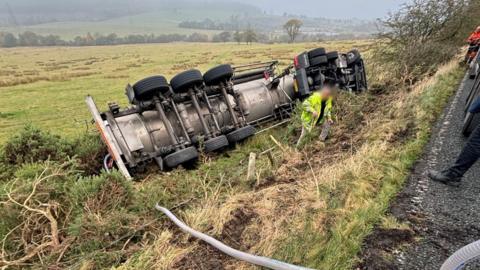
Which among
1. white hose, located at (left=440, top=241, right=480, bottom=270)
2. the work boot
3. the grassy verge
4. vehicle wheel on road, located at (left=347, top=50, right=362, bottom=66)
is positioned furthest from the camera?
vehicle wheel on road, located at (left=347, top=50, right=362, bottom=66)

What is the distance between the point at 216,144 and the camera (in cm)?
717

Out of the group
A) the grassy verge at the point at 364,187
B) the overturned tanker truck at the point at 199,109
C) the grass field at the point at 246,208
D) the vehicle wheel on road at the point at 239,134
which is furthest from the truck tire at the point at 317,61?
the grass field at the point at 246,208

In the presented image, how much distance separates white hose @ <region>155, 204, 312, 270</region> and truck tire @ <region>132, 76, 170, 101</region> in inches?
120

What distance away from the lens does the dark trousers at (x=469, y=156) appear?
3.81 meters

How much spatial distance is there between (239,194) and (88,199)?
1916mm

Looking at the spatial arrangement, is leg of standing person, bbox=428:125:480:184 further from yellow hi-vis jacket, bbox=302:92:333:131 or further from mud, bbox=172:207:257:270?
yellow hi-vis jacket, bbox=302:92:333:131

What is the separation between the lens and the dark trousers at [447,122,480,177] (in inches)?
150

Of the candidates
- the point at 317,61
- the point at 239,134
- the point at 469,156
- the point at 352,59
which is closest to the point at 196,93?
the point at 239,134

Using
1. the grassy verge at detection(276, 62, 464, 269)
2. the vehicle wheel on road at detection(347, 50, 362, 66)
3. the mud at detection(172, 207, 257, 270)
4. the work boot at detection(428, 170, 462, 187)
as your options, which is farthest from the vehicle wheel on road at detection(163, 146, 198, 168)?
the vehicle wheel on road at detection(347, 50, 362, 66)

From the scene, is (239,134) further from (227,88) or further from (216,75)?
(216,75)

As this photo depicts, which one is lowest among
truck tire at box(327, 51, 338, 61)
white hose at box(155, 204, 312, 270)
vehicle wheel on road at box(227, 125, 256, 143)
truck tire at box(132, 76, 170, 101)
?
vehicle wheel on road at box(227, 125, 256, 143)

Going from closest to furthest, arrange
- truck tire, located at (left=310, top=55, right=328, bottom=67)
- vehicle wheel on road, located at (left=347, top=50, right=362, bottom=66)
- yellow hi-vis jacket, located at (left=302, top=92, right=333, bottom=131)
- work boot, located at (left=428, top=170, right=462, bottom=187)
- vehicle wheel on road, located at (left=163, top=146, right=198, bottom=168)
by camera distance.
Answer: work boot, located at (left=428, top=170, right=462, bottom=187) → vehicle wheel on road, located at (left=163, top=146, right=198, bottom=168) → yellow hi-vis jacket, located at (left=302, top=92, right=333, bottom=131) → truck tire, located at (left=310, top=55, right=328, bottom=67) → vehicle wheel on road, located at (left=347, top=50, right=362, bottom=66)

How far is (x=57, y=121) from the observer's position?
14.4 m

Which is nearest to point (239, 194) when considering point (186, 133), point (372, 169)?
point (372, 169)
